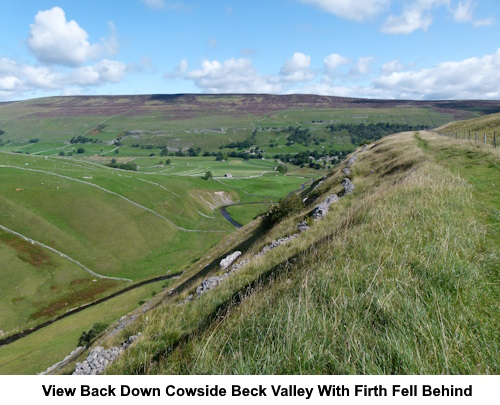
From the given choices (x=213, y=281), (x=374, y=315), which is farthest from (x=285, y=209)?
(x=374, y=315)

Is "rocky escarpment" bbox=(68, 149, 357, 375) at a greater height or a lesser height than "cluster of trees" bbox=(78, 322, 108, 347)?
greater

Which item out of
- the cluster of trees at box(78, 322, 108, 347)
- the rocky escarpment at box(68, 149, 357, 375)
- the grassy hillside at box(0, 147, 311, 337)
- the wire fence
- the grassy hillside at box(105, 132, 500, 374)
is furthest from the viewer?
the grassy hillside at box(0, 147, 311, 337)

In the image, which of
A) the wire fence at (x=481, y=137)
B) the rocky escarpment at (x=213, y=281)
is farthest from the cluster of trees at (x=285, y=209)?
the wire fence at (x=481, y=137)

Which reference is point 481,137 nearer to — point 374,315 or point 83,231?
point 374,315

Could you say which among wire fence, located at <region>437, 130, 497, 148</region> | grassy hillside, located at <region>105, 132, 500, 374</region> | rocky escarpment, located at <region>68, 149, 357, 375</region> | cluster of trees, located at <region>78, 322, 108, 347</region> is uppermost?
wire fence, located at <region>437, 130, 497, 148</region>

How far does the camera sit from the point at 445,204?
9.61 m

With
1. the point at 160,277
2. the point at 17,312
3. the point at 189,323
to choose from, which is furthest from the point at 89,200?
the point at 189,323

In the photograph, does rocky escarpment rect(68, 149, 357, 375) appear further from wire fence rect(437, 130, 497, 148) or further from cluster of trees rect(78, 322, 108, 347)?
cluster of trees rect(78, 322, 108, 347)

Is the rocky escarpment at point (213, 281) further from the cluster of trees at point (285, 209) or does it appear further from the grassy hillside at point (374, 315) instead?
the cluster of trees at point (285, 209)

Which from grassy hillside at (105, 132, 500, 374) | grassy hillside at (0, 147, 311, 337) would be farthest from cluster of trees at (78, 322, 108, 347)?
grassy hillside at (105, 132, 500, 374)

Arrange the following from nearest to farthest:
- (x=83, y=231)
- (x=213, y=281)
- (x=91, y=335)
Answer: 1. (x=213, y=281)
2. (x=91, y=335)
3. (x=83, y=231)

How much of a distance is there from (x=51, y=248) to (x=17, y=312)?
66.7 ft

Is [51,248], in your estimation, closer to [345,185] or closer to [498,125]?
[345,185]

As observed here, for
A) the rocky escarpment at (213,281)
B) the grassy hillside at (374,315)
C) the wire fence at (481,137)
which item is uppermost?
the wire fence at (481,137)
